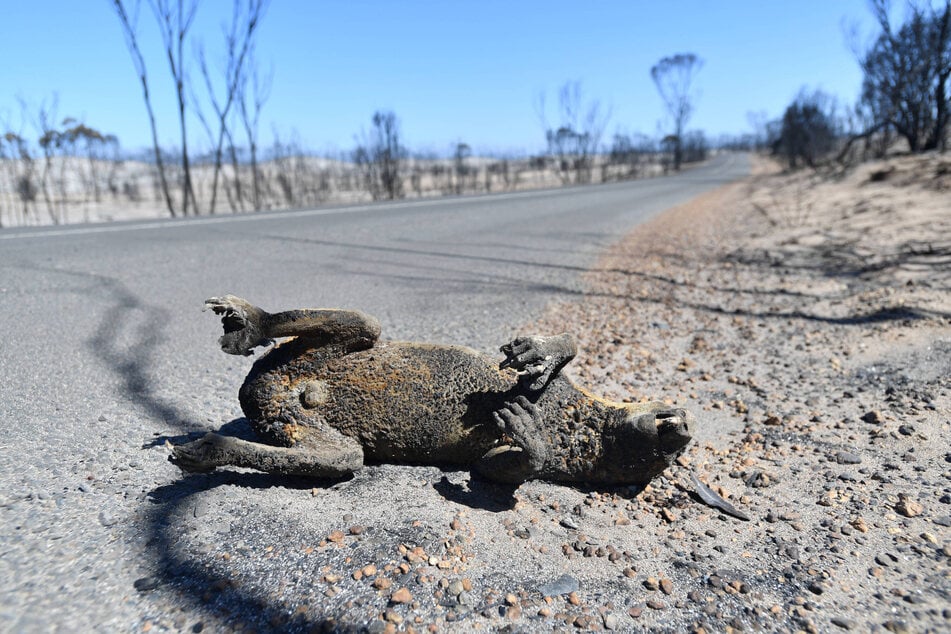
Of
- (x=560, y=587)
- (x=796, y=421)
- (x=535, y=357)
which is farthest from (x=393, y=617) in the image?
(x=796, y=421)

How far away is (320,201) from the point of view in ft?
109

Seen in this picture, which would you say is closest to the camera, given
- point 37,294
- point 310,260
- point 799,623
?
point 799,623

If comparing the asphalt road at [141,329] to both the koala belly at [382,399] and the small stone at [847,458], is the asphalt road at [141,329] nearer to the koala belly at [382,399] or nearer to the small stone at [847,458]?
the koala belly at [382,399]

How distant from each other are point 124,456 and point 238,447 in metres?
0.81

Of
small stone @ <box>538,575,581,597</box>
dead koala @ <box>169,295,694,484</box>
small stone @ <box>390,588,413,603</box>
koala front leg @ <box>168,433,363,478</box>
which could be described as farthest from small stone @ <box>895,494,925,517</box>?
koala front leg @ <box>168,433,363,478</box>

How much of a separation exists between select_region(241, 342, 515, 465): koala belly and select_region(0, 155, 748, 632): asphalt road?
411mm

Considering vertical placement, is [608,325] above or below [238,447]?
below

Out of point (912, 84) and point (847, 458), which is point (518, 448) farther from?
Result: point (912, 84)

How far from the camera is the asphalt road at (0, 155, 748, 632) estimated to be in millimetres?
2059

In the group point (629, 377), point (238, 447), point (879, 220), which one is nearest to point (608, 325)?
point (629, 377)

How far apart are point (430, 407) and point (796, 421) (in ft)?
8.32

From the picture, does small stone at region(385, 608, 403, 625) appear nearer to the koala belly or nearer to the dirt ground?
the dirt ground

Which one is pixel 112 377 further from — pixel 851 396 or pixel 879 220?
pixel 879 220

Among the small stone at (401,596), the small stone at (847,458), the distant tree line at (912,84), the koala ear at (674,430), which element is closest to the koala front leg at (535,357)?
the koala ear at (674,430)
